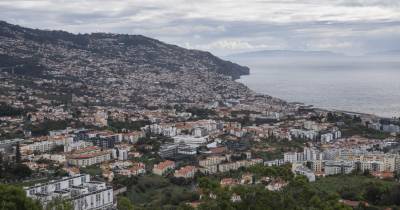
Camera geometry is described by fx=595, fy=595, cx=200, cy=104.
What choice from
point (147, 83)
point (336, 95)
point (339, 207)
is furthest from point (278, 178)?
point (336, 95)

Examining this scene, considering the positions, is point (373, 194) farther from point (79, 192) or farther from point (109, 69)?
point (109, 69)

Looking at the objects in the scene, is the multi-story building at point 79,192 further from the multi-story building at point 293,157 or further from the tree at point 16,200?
the multi-story building at point 293,157

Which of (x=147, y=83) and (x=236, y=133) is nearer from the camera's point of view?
(x=236, y=133)

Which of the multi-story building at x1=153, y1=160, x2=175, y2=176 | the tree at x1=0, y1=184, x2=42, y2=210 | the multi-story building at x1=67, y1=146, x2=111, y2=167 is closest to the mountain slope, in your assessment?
the multi-story building at x1=67, y1=146, x2=111, y2=167

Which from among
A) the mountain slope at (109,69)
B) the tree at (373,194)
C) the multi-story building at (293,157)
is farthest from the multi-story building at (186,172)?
the mountain slope at (109,69)

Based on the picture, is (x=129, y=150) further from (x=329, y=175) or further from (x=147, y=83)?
(x=147, y=83)

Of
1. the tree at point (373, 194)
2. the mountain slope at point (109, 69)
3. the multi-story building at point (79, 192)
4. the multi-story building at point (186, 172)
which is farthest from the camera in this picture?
the mountain slope at point (109, 69)

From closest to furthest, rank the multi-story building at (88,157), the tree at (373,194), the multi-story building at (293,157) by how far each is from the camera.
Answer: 1. the tree at (373,194)
2. the multi-story building at (88,157)
3. the multi-story building at (293,157)
